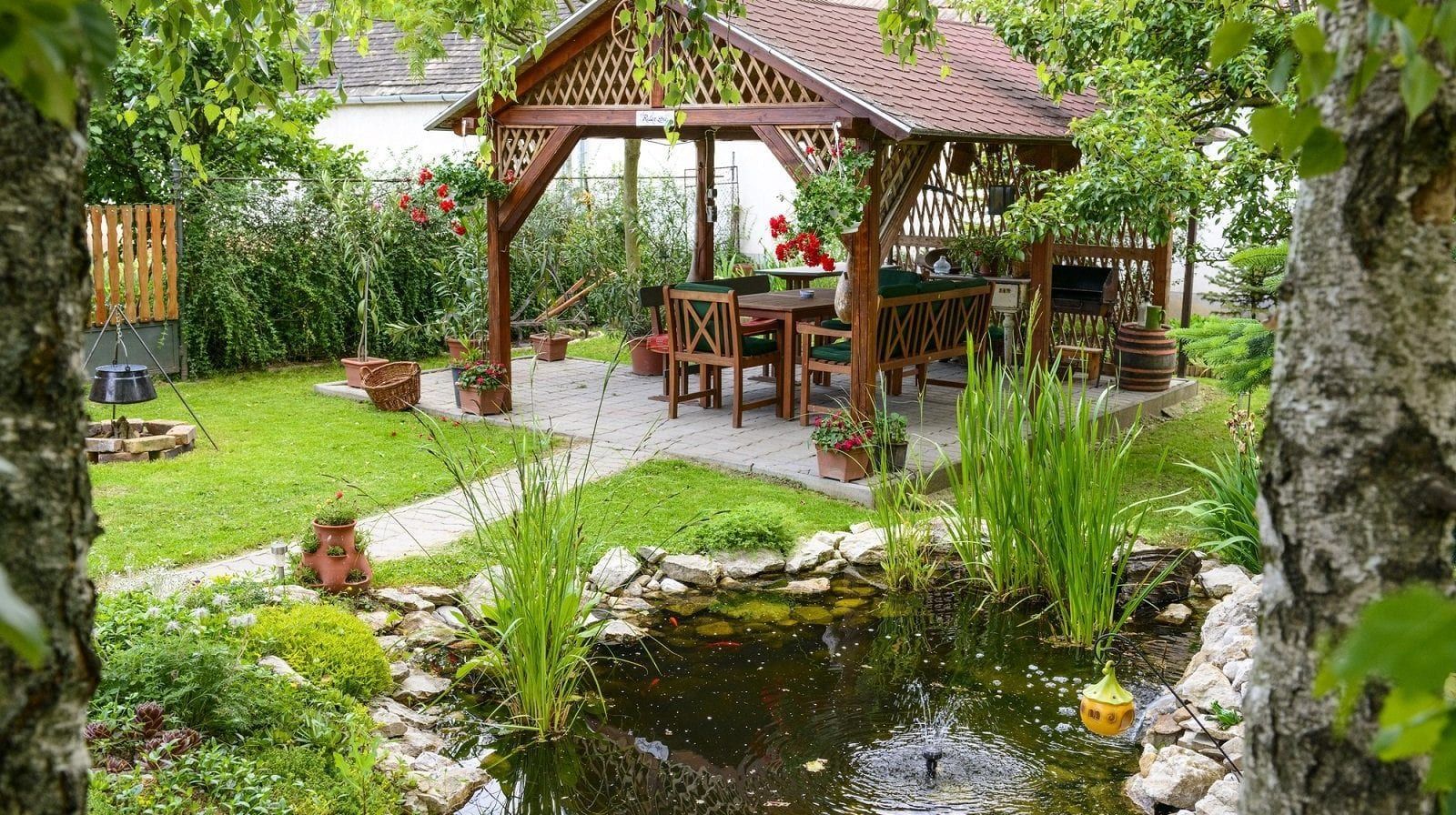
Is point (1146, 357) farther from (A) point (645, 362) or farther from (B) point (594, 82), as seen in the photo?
(B) point (594, 82)

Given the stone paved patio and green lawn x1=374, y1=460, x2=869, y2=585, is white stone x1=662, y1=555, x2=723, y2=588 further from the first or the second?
the stone paved patio

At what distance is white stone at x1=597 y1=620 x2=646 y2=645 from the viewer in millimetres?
5371

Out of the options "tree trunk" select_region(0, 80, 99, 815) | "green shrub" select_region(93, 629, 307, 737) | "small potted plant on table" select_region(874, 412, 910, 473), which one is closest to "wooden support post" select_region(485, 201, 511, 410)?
"small potted plant on table" select_region(874, 412, 910, 473)

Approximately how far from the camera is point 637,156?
1358 cm

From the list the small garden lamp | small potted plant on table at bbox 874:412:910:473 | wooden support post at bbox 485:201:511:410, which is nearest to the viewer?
the small garden lamp

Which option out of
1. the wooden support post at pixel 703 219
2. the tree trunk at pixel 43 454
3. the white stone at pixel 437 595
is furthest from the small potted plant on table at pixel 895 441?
the tree trunk at pixel 43 454

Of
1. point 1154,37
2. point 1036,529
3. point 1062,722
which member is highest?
point 1154,37

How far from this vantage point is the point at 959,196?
1216cm

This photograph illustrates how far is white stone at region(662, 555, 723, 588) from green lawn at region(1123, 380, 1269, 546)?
1948 mm

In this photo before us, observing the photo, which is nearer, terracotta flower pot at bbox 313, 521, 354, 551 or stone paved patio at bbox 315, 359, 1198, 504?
terracotta flower pot at bbox 313, 521, 354, 551

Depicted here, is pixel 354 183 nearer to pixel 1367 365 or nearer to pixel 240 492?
pixel 240 492

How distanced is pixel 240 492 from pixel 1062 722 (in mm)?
4901

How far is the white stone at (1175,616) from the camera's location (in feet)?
18.6

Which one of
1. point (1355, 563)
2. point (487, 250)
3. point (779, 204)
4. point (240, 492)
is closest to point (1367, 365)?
point (1355, 563)
